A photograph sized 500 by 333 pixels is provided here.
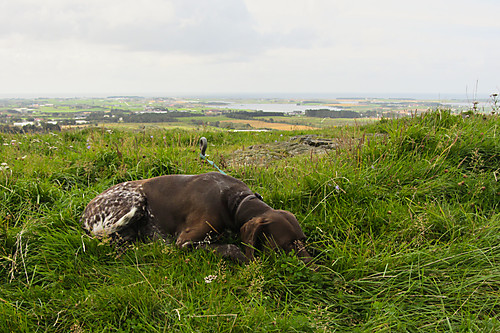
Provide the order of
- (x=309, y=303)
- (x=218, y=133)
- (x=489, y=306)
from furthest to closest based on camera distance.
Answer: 1. (x=218, y=133)
2. (x=309, y=303)
3. (x=489, y=306)

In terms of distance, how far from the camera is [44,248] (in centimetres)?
297

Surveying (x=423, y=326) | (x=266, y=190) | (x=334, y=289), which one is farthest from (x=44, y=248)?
(x=423, y=326)

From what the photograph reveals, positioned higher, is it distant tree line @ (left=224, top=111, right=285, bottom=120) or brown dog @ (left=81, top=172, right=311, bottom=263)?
distant tree line @ (left=224, top=111, right=285, bottom=120)

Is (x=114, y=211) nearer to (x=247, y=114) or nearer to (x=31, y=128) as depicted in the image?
(x=31, y=128)

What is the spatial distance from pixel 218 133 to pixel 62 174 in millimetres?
5980

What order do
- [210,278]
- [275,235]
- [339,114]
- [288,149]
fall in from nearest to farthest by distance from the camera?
[210,278]
[275,235]
[288,149]
[339,114]

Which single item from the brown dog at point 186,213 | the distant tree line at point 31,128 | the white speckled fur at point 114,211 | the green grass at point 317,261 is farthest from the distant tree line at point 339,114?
the distant tree line at point 31,128

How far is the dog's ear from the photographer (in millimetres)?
2707

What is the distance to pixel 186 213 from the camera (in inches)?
126

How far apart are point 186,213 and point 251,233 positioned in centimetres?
86

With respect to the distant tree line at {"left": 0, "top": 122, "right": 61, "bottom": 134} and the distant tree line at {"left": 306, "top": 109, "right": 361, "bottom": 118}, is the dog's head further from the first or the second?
the distant tree line at {"left": 0, "top": 122, "right": 61, "bottom": 134}

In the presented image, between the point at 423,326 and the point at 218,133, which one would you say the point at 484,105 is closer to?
the point at 423,326

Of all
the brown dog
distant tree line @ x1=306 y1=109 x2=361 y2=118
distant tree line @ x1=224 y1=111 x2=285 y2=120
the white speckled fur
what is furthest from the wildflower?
distant tree line @ x1=224 y1=111 x2=285 y2=120

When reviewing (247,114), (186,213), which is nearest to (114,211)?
(186,213)
